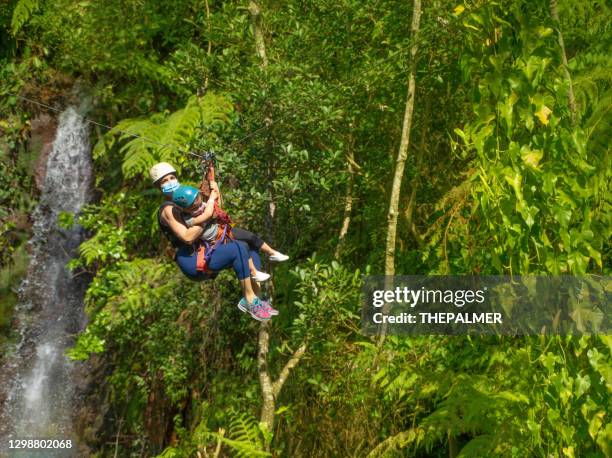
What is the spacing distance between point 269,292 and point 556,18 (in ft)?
10.9

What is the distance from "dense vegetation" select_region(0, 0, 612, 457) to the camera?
337 centimetres

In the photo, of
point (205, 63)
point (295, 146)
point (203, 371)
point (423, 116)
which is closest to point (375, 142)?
point (423, 116)

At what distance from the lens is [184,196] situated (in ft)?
15.6

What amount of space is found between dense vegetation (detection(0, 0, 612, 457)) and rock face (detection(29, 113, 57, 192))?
1.80 meters

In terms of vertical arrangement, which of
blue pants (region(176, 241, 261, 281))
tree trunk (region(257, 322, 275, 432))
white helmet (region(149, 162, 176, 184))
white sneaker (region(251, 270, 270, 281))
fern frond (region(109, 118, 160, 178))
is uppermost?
fern frond (region(109, 118, 160, 178))

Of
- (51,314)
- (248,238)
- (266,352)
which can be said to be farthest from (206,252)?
(51,314)

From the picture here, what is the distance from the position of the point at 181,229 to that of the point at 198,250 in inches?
9.5

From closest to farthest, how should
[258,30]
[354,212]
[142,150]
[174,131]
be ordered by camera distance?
[258,30] → [174,131] → [354,212] → [142,150]

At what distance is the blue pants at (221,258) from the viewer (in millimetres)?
5039

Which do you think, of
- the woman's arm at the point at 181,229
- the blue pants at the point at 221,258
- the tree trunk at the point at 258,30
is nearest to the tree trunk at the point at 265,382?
the blue pants at the point at 221,258

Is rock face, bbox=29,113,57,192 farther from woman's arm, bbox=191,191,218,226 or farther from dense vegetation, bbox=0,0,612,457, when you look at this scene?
woman's arm, bbox=191,191,218,226

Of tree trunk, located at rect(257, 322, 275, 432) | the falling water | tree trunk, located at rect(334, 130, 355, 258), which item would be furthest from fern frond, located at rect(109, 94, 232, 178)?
the falling water

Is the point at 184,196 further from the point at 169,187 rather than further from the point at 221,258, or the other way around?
the point at 221,258

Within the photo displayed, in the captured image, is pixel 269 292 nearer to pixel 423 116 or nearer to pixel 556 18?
pixel 423 116
